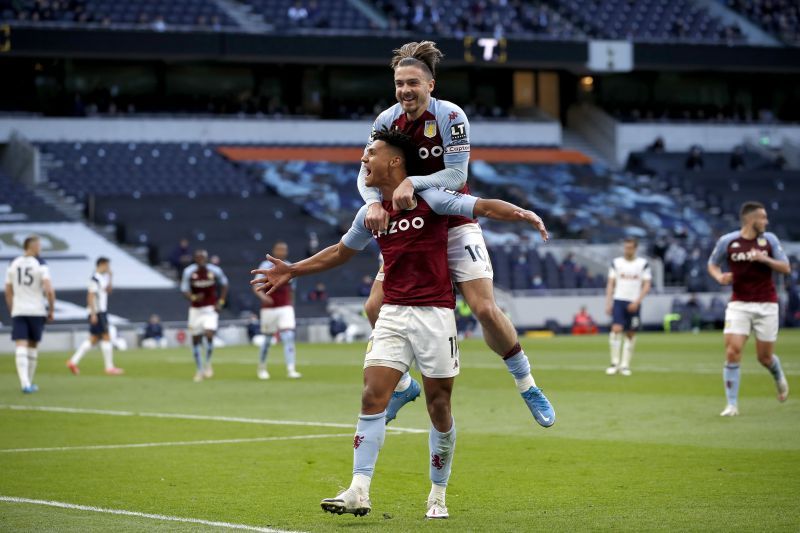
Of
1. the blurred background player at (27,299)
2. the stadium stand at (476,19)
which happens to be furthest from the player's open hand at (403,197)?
the stadium stand at (476,19)

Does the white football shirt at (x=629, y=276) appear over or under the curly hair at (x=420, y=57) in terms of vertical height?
under

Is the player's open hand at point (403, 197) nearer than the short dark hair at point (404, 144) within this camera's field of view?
Yes

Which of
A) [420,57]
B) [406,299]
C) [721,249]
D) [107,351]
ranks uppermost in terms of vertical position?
[420,57]

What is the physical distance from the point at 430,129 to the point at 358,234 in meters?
0.88

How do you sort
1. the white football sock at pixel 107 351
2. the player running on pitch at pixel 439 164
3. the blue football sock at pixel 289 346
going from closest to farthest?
1. the player running on pitch at pixel 439 164
2. the blue football sock at pixel 289 346
3. the white football sock at pixel 107 351

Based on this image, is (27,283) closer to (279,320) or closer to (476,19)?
(279,320)

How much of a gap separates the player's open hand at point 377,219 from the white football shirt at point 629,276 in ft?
55.5

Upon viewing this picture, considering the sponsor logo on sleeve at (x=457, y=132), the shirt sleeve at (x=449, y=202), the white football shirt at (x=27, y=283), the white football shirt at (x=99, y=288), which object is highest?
the sponsor logo on sleeve at (x=457, y=132)

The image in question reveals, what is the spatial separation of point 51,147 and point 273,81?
1277cm

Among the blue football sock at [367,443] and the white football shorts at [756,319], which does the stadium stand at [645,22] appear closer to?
the white football shorts at [756,319]

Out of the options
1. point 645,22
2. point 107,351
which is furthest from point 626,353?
point 645,22

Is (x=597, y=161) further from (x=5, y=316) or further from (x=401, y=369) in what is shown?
(x=401, y=369)

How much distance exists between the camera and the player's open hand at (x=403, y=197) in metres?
8.92

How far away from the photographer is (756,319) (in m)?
16.5
